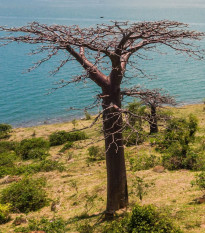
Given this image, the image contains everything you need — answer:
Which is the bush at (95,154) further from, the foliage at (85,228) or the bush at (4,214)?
the foliage at (85,228)

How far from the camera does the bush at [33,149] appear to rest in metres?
17.5

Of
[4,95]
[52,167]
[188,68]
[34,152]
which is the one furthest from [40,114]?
[188,68]

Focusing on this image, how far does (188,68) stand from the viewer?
4719 cm

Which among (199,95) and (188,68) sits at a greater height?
(188,68)

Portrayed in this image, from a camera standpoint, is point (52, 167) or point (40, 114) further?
point (40, 114)

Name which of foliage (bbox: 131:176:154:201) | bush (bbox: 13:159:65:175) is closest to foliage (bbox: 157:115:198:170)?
foliage (bbox: 131:176:154:201)

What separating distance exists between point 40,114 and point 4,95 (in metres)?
8.58

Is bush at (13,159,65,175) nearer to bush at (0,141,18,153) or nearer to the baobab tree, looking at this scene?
bush at (0,141,18,153)

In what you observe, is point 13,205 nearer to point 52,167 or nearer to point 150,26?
point 52,167

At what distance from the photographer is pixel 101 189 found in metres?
10.7

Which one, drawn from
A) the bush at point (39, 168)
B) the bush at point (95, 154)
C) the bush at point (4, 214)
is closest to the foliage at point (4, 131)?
the bush at point (39, 168)

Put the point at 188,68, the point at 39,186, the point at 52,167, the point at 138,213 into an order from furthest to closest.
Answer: the point at 188,68
the point at 52,167
the point at 39,186
the point at 138,213

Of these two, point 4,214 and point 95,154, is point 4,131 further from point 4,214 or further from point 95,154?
point 4,214

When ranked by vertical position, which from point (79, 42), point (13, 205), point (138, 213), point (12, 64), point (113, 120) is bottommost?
point (13, 205)
